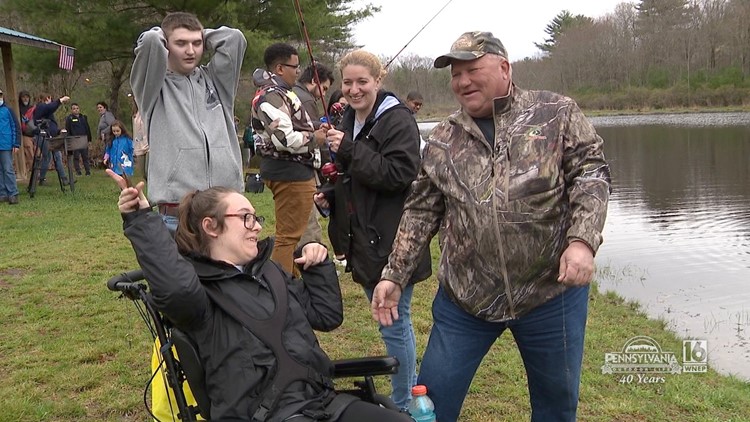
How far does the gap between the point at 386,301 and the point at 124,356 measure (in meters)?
2.31

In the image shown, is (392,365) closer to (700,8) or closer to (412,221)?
(412,221)

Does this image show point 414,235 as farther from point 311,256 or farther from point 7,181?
point 7,181

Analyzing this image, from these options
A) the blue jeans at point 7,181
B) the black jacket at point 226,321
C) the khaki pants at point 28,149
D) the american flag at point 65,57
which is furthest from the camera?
the khaki pants at point 28,149

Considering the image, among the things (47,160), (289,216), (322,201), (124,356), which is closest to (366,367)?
(322,201)

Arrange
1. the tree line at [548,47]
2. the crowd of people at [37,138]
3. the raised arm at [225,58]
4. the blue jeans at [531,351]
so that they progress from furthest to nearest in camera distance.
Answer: the tree line at [548,47], the crowd of people at [37,138], the raised arm at [225,58], the blue jeans at [531,351]

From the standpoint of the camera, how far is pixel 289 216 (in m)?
4.88

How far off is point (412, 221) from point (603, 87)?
65.5 metres

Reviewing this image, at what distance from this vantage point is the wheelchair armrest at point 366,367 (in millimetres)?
2559

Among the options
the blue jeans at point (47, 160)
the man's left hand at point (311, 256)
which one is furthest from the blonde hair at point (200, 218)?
the blue jeans at point (47, 160)

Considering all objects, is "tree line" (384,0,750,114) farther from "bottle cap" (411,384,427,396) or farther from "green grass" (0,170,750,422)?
"bottle cap" (411,384,427,396)

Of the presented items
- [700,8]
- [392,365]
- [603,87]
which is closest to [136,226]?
[392,365]

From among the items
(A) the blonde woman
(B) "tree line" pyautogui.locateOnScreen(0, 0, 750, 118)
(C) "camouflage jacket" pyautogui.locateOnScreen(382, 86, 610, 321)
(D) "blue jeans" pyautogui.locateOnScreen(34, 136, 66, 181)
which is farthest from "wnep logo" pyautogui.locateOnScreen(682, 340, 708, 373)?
(B) "tree line" pyautogui.locateOnScreen(0, 0, 750, 118)

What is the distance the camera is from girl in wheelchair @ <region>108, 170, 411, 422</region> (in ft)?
7.59

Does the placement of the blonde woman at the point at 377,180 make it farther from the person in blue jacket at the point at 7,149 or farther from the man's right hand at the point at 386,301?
the person in blue jacket at the point at 7,149
